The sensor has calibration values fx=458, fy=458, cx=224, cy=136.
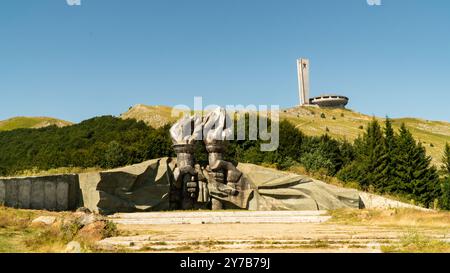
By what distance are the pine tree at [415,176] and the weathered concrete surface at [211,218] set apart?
72.2 feet

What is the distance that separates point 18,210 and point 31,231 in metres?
3.22

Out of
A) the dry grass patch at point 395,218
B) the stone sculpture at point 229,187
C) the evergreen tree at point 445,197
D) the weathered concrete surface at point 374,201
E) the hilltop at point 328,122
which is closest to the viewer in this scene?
the dry grass patch at point 395,218

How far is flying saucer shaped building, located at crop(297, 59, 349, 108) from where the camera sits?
10688cm

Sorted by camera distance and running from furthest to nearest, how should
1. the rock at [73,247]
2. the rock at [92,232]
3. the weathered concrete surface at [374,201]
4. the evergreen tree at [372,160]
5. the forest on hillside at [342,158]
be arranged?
the evergreen tree at [372,160]
the forest on hillside at [342,158]
the weathered concrete surface at [374,201]
the rock at [92,232]
the rock at [73,247]

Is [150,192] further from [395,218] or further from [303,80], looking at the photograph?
[303,80]

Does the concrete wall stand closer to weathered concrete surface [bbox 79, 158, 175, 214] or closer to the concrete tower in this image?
weathered concrete surface [bbox 79, 158, 175, 214]

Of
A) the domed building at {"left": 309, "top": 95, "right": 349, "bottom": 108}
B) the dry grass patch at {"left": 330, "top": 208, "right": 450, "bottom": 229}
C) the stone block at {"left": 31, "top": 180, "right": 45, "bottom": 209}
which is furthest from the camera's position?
the domed building at {"left": 309, "top": 95, "right": 349, "bottom": 108}

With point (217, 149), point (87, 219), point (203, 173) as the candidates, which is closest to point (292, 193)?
point (217, 149)

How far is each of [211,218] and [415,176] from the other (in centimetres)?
2548

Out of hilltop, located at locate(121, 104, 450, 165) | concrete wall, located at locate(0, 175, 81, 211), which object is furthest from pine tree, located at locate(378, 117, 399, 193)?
hilltop, located at locate(121, 104, 450, 165)

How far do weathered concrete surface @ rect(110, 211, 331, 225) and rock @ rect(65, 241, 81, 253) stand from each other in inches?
243

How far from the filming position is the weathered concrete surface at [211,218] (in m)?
15.4

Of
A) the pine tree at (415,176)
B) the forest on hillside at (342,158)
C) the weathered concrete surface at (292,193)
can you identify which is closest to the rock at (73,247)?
the weathered concrete surface at (292,193)

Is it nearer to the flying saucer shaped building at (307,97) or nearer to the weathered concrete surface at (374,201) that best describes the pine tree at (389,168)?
the weathered concrete surface at (374,201)
